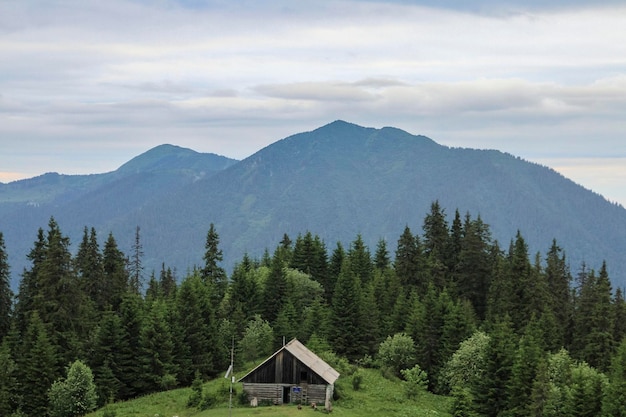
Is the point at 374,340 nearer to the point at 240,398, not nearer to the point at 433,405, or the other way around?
the point at 433,405

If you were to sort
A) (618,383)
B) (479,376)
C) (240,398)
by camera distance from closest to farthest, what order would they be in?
(618,383), (240,398), (479,376)

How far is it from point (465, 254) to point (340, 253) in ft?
66.4

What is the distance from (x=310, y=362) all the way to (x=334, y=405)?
190 inches

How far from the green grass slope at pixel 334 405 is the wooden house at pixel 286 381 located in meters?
→ 1.82

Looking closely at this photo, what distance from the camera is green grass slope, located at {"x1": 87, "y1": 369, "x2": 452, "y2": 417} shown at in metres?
66.0

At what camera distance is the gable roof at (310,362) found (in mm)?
70750

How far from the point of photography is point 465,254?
115125 millimetres

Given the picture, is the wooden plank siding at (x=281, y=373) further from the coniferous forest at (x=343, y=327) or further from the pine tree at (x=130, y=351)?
the pine tree at (x=130, y=351)

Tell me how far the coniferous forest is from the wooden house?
26.1ft

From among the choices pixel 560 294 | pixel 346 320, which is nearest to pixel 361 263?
pixel 346 320

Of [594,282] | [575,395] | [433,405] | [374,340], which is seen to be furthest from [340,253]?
[575,395]

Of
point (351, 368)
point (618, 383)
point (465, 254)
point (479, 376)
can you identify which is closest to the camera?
point (618, 383)

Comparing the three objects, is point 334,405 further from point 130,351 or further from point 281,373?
point 130,351

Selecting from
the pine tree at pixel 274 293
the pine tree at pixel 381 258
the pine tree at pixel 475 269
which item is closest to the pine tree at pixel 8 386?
the pine tree at pixel 274 293
